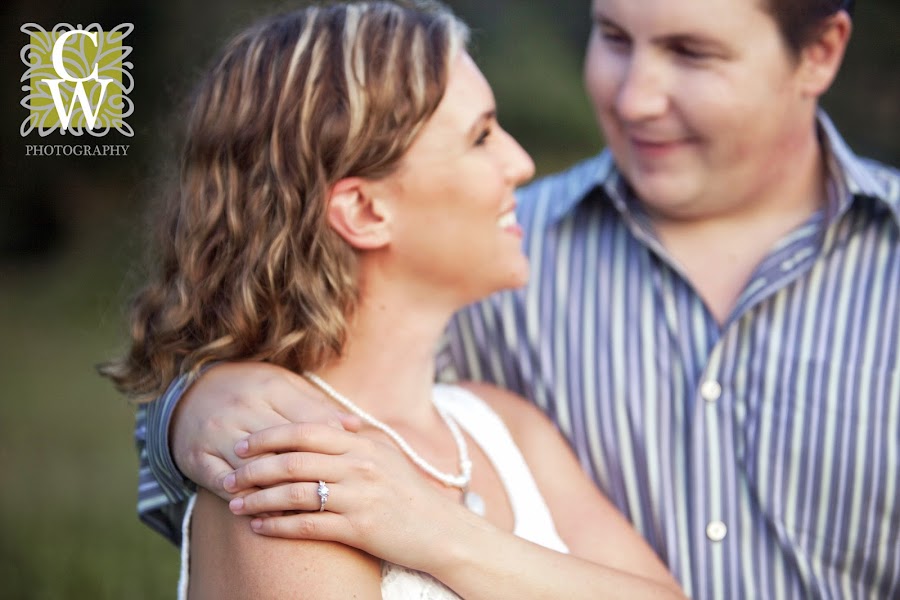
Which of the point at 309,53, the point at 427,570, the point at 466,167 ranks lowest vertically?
the point at 427,570

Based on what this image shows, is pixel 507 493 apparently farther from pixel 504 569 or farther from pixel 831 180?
pixel 831 180

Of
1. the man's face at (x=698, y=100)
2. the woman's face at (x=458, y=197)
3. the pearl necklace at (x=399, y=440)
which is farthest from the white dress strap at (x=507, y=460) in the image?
the man's face at (x=698, y=100)

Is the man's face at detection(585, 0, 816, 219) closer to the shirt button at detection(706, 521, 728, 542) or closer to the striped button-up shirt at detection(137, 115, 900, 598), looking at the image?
the striped button-up shirt at detection(137, 115, 900, 598)

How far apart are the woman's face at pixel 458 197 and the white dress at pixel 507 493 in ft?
0.92

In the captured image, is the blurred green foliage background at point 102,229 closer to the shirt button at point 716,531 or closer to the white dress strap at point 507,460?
the white dress strap at point 507,460

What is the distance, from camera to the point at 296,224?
86.6 inches

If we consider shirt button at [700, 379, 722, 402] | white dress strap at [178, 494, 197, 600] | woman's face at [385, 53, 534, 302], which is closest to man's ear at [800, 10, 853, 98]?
shirt button at [700, 379, 722, 402]

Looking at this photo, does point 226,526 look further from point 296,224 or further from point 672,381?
point 672,381

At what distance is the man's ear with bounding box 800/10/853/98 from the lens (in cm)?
274

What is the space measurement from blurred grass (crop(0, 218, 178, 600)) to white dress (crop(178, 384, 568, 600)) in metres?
0.71

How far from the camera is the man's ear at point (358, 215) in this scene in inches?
86.7

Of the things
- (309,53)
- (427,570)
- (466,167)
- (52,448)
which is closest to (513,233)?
(466,167)

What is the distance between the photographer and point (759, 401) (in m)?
2.61

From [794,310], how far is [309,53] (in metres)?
1.22
